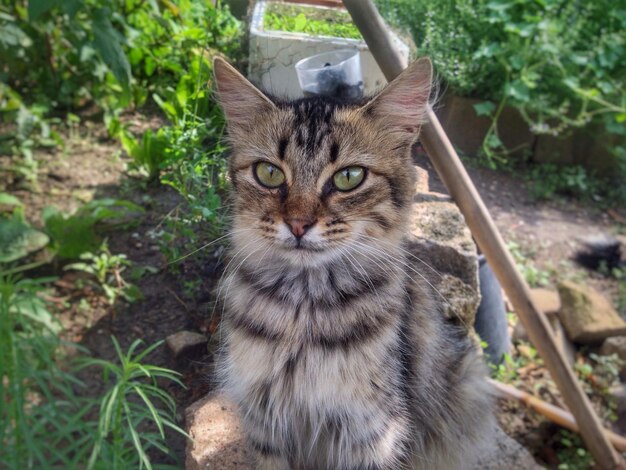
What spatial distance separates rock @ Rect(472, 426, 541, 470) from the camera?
2.20 m

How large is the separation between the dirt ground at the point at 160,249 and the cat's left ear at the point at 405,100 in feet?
2.21

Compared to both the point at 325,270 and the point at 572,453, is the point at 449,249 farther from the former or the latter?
the point at 572,453

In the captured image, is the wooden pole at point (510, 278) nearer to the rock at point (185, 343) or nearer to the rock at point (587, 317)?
the rock at point (587, 317)

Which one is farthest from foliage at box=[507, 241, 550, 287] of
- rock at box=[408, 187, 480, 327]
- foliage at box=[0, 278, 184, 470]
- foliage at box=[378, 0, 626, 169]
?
foliage at box=[0, 278, 184, 470]

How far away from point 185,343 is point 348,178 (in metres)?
1.09

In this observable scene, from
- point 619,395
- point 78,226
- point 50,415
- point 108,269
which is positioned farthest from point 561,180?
point 50,415

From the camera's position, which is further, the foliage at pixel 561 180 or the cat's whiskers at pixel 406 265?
the foliage at pixel 561 180

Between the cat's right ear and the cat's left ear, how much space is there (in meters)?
0.29

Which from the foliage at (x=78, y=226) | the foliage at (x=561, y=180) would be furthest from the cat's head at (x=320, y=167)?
the foliage at (x=561, y=180)

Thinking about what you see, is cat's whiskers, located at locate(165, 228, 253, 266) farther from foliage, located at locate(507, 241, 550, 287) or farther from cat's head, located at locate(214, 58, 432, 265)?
foliage, located at locate(507, 241, 550, 287)

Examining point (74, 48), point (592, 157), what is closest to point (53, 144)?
point (74, 48)

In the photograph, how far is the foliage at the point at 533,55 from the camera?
2102mm

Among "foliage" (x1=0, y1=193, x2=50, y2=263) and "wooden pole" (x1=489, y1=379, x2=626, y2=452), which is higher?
"foliage" (x1=0, y1=193, x2=50, y2=263)

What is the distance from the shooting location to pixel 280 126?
1.57m
